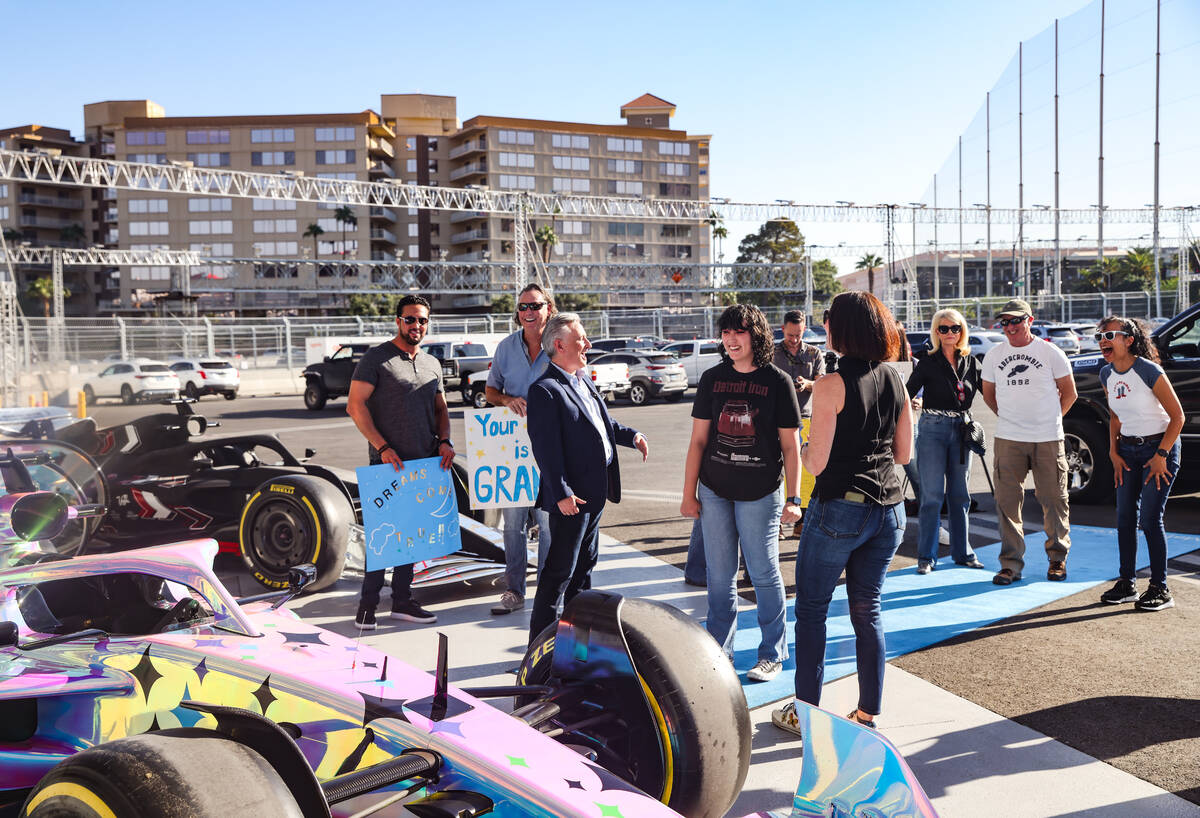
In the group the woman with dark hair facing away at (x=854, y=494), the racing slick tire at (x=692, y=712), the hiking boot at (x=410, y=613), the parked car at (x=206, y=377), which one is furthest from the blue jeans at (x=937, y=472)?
the parked car at (x=206, y=377)

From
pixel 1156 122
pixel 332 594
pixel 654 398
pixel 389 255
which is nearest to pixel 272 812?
pixel 332 594

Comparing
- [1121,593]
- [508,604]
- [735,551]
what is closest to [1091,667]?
[1121,593]

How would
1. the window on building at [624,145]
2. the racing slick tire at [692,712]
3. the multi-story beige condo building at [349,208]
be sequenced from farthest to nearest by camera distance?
1. the window on building at [624,145]
2. the multi-story beige condo building at [349,208]
3. the racing slick tire at [692,712]

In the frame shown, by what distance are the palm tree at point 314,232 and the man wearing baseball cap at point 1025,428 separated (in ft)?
289

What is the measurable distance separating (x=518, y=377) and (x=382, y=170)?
3738 inches

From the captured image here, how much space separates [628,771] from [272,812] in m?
1.25

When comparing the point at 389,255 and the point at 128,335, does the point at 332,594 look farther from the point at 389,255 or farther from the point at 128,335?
the point at 389,255

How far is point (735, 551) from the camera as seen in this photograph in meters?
4.54

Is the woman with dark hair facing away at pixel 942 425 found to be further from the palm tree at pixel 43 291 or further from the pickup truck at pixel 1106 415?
the palm tree at pixel 43 291

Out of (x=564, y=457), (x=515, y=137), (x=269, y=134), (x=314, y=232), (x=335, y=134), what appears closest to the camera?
(x=564, y=457)

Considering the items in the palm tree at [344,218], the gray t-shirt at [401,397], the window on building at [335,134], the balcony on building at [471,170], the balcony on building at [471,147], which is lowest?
the gray t-shirt at [401,397]

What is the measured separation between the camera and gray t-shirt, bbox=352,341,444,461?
5508 mm

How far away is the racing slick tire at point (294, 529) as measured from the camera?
5930 millimetres

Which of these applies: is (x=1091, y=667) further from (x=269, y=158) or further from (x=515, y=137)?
(x=269, y=158)
